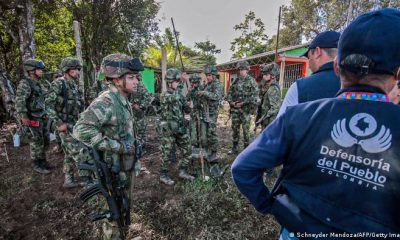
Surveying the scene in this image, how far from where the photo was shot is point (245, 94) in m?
6.62

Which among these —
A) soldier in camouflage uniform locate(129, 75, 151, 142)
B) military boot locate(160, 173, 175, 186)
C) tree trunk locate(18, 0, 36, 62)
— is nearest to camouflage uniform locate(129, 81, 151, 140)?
soldier in camouflage uniform locate(129, 75, 151, 142)

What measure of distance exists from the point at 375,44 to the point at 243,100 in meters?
5.71

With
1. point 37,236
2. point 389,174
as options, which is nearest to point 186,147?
point 37,236

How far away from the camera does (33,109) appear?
511 centimetres

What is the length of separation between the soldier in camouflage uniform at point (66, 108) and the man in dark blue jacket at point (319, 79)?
380 centimetres

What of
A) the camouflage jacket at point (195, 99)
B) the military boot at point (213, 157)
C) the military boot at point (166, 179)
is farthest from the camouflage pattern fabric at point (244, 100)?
the military boot at point (166, 179)

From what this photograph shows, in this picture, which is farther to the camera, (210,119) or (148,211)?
(210,119)

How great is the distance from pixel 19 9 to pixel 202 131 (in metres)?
6.81

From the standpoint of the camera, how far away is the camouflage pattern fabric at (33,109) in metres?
4.93

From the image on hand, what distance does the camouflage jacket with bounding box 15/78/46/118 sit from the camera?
16.1 ft

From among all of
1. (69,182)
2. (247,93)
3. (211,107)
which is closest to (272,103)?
(247,93)

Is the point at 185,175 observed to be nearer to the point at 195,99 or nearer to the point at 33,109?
the point at 195,99

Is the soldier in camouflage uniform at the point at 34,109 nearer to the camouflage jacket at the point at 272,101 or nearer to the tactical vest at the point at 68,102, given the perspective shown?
the tactical vest at the point at 68,102

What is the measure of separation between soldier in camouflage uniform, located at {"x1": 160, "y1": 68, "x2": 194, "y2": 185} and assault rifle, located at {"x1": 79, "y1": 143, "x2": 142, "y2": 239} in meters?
2.09
